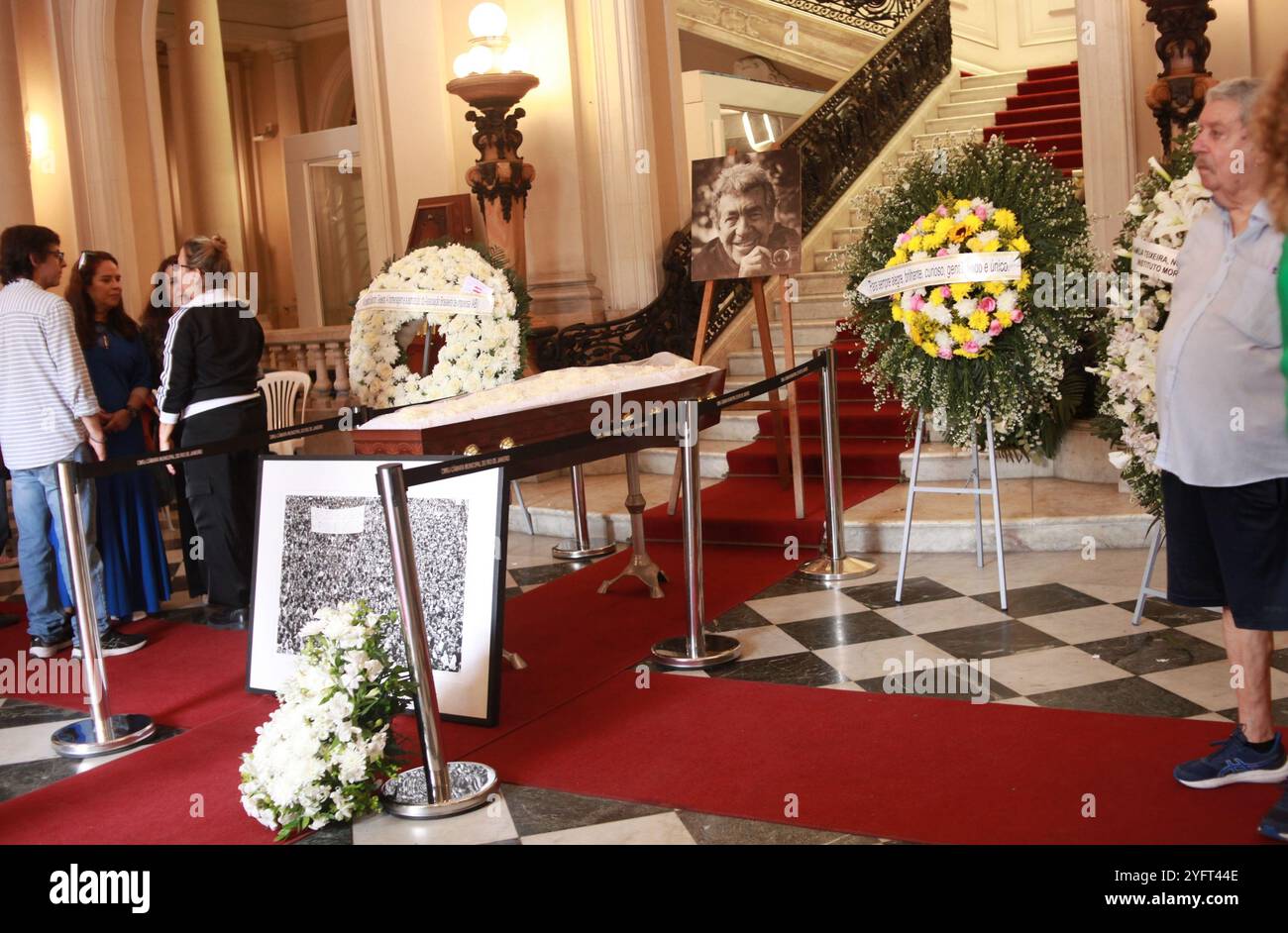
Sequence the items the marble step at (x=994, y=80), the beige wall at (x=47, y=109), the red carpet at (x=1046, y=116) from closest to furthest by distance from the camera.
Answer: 1. the red carpet at (x=1046, y=116)
2. the beige wall at (x=47, y=109)
3. the marble step at (x=994, y=80)

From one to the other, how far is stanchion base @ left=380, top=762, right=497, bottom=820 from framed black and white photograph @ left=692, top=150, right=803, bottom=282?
351 centimetres

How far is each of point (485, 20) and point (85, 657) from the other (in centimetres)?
564

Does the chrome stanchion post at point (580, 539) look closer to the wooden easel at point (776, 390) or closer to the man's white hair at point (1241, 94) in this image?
the wooden easel at point (776, 390)

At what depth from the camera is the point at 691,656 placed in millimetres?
4801

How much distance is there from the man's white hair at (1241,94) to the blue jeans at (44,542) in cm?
452

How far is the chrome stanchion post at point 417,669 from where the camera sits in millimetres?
3590

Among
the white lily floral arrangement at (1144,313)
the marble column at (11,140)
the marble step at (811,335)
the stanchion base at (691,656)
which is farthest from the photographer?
the marble column at (11,140)

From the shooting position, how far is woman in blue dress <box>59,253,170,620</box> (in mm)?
5969

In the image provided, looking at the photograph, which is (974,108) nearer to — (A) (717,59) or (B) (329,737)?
(A) (717,59)

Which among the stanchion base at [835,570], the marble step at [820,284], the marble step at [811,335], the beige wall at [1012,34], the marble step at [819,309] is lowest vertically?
the stanchion base at [835,570]

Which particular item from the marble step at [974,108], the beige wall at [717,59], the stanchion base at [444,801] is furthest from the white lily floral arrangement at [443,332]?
the beige wall at [717,59]

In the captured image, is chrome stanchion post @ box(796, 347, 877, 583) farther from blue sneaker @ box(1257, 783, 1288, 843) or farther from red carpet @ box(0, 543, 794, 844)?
blue sneaker @ box(1257, 783, 1288, 843)
